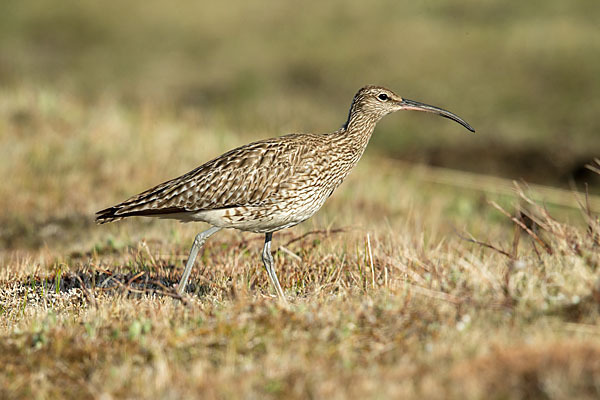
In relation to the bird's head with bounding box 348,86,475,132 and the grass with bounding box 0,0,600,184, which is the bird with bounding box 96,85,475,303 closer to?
the bird's head with bounding box 348,86,475,132

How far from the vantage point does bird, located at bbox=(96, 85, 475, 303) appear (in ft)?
21.5

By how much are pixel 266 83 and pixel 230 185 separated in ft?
61.4

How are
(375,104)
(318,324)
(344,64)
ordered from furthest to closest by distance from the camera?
(344,64)
(375,104)
(318,324)

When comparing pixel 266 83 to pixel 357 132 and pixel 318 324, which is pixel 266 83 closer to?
pixel 357 132

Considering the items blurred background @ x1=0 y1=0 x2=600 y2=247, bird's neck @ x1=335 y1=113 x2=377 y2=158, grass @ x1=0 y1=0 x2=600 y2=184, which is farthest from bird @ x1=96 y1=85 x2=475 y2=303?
grass @ x1=0 y1=0 x2=600 y2=184

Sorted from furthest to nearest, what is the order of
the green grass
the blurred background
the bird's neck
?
1. the blurred background
2. the bird's neck
3. the green grass

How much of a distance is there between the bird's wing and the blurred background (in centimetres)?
492

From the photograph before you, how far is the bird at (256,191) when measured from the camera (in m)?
6.56

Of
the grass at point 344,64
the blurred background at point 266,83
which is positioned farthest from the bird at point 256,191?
the grass at point 344,64

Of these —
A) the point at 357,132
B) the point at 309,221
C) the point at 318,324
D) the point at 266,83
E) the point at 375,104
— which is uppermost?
the point at 266,83

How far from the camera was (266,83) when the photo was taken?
82.3 ft

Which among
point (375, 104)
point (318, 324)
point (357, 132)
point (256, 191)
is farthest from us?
point (375, 104)

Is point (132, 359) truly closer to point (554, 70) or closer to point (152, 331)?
point (152, 331)

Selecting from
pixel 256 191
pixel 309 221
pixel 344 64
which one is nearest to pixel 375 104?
pixel 256 191
